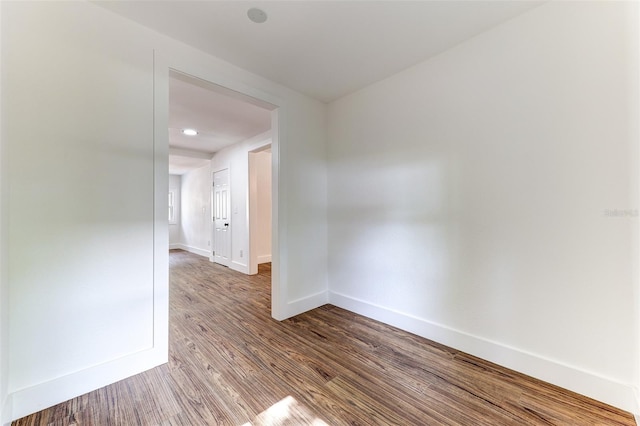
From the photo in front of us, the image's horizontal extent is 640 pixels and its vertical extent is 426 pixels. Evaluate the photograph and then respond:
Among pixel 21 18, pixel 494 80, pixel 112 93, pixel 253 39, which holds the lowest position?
pixel 112 93

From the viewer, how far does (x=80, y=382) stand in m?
1.56

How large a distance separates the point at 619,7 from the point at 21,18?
3474 millimetres

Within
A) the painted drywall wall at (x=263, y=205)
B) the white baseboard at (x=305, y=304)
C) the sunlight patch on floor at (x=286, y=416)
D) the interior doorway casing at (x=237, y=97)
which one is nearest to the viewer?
the sunlight patch on floor at (x=286, y=416)

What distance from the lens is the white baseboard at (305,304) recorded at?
2.71m

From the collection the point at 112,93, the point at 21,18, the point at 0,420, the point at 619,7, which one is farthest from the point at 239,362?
the point at 619,7

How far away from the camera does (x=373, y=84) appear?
267cm

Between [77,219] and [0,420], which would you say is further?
[77,219]

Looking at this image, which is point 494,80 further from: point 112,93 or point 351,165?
point 112,93

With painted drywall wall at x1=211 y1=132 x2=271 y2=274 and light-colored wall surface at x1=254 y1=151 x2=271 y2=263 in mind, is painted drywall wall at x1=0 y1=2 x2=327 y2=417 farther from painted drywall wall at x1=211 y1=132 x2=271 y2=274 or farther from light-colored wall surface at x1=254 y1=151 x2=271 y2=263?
light-colored wall surface at x1=254 y1=151 x2=271 y2=263

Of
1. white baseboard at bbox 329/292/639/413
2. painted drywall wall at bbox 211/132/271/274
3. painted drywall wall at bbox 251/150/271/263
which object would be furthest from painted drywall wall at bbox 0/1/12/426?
painted drywall wall at bbox 251/150/271/263

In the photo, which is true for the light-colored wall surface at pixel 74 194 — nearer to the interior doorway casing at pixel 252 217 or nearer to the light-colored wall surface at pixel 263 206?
the interior doorway casing at pixel 252 217

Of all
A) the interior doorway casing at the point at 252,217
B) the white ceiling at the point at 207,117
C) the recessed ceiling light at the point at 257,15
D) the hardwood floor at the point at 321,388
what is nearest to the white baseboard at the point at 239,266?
the interior doorway casing at the point at 252,217

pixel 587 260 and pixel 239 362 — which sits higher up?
Result: pixel 587 260

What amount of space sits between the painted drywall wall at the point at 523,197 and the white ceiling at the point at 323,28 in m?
0.21
